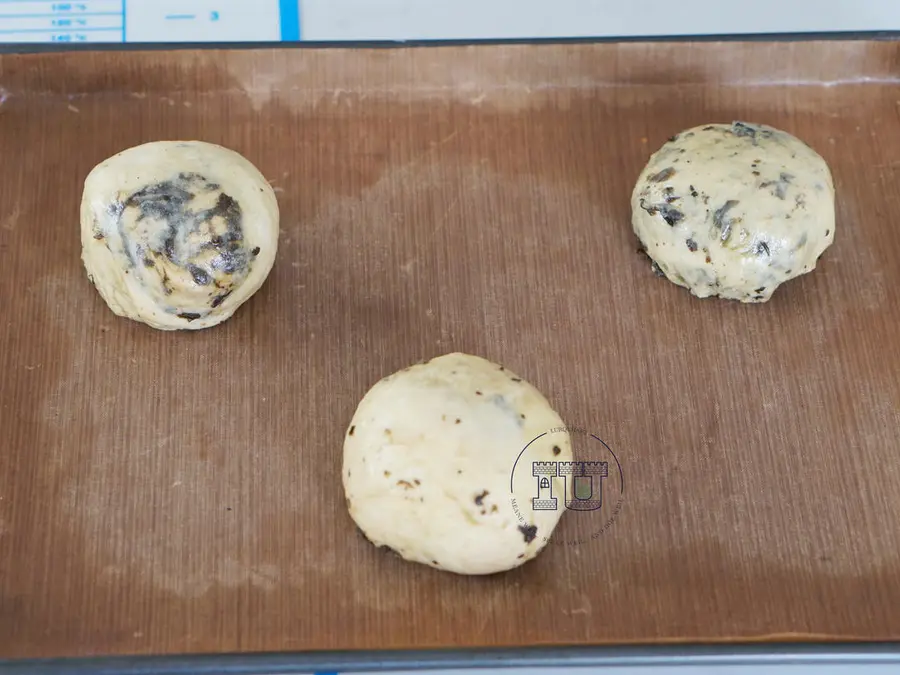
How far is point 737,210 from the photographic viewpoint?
1656mm

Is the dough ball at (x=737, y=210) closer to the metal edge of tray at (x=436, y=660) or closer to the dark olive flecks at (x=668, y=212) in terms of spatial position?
the dark olive flecks at (x=668, y=212)

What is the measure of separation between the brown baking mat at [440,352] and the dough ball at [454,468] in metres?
0.10

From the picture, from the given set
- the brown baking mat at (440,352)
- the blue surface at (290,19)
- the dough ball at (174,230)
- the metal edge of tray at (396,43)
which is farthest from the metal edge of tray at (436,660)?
the blue surface at (290,19)

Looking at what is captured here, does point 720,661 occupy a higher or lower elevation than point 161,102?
lower

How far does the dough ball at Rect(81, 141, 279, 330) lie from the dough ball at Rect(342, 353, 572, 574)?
37 cm

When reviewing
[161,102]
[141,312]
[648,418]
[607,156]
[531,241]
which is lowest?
[648,418]

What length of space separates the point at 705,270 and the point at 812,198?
0.24 m

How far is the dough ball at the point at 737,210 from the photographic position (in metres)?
1.66

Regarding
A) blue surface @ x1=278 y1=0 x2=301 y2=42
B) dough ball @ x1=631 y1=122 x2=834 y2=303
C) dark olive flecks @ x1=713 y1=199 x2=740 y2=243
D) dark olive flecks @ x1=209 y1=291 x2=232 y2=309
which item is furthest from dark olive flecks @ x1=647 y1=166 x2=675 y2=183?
blue surface @ x1=278 y1=0 x2=301 y2=42

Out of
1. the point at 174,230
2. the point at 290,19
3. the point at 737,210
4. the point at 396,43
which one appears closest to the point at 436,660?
the point at 174,230

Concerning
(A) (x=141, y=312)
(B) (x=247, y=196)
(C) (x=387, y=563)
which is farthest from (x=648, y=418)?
(A) (x=141, y=312)

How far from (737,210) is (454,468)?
74cm

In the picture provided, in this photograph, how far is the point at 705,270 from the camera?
1.71 m

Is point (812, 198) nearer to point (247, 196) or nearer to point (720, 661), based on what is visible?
point (720, 661)
